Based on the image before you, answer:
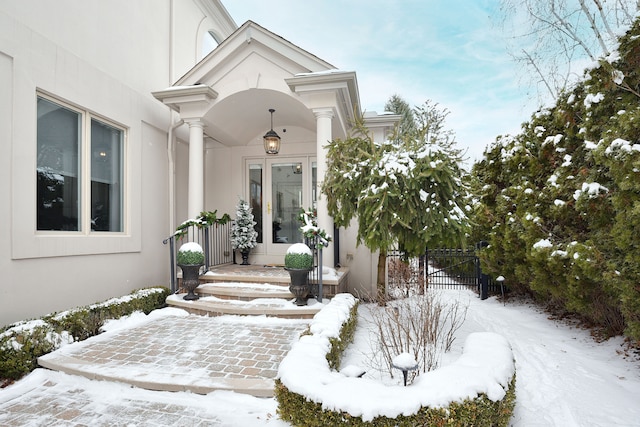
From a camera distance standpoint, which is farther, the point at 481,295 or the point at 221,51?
the point at 481,295

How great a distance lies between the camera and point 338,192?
5035 mm

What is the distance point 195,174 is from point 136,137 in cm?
121

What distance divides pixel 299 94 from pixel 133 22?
3.33 meters

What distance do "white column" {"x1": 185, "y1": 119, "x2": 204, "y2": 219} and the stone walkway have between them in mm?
2365

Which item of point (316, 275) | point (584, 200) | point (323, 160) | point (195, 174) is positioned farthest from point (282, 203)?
point (584, 200)

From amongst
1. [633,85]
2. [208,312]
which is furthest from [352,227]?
[633,85]

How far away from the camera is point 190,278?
5.24m

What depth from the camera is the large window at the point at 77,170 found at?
4.45m

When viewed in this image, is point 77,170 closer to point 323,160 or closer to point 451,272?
point 323,160

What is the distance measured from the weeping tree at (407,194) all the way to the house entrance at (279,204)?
305 centimetres

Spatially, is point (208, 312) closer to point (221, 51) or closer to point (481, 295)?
point (221, 51)

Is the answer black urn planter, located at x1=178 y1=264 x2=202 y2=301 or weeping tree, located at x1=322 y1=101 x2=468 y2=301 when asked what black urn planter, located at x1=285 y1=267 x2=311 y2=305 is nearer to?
weeping tree, located at x1=322 y1=101 x2=468 y2=301

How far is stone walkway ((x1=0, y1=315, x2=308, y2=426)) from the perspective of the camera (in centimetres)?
257

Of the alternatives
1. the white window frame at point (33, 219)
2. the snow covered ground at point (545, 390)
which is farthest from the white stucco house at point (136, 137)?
the snow covered ground at point (545, 390)
